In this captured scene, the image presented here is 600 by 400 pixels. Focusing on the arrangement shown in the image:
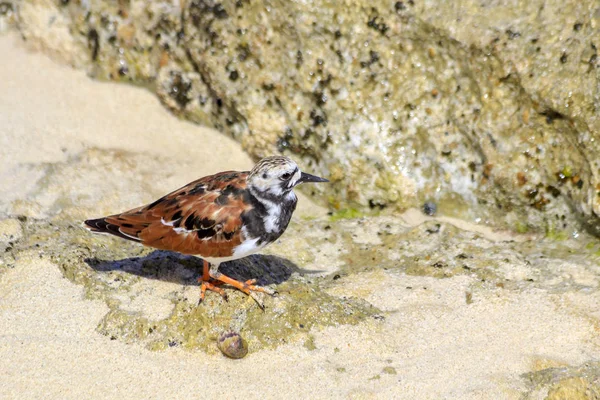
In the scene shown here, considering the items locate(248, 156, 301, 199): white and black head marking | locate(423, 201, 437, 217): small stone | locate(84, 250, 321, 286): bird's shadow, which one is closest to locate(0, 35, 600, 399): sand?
locate(84, 250, 321, 286): bird's shadow

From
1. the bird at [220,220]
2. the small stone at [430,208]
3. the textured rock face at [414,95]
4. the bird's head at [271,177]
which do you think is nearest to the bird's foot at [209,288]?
the bird at [220,220]

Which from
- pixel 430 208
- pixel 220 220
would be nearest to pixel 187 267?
pixel 220 220

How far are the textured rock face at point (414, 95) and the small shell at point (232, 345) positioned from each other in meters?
2.79

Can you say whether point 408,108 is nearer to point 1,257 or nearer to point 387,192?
point 387,192

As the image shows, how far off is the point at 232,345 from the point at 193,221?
115 cm

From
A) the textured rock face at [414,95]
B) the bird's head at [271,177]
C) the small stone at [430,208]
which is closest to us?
A: the bird's head at [271,177]

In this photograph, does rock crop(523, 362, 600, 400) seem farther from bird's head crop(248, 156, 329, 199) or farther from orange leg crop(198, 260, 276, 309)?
bird's head crop(248, 156, 329, 199)

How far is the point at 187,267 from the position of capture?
6.67m

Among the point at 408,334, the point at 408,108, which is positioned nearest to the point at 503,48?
the point at 408,108

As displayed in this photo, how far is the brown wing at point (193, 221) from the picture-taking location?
602cm

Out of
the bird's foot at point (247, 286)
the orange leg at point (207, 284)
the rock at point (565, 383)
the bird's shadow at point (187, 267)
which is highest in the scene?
the rock at point (565, 383)

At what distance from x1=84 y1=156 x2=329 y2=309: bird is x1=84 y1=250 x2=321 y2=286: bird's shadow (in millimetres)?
328

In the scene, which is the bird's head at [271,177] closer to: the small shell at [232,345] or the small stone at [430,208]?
the small shell at [232,345]

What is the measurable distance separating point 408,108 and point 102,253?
3.40 metres
